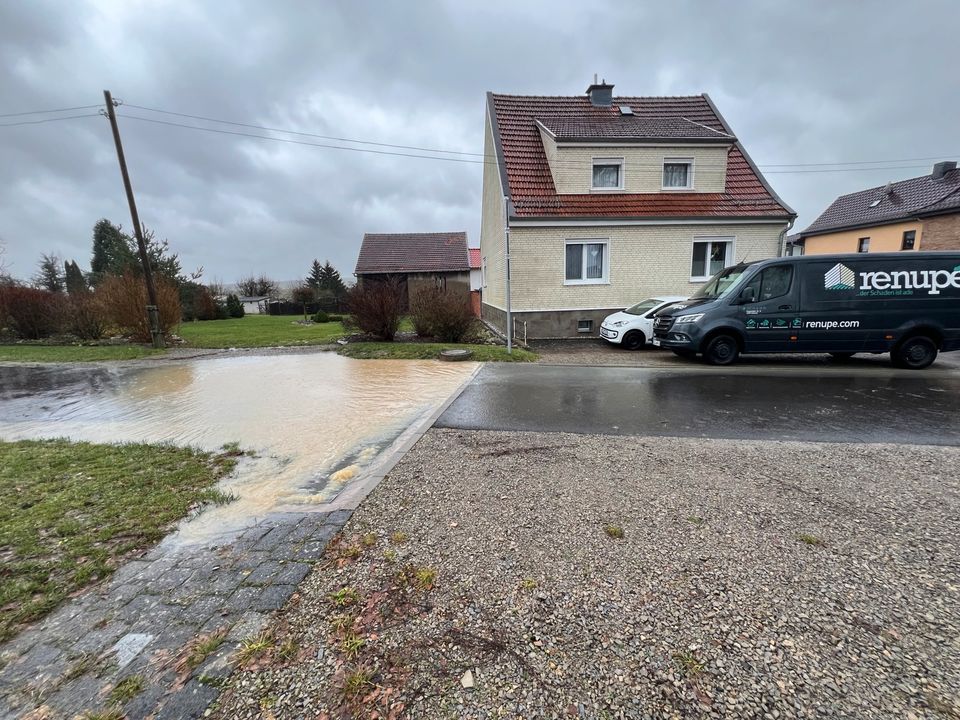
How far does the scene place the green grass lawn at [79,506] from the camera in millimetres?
2666

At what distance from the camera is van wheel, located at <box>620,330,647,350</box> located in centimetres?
1238

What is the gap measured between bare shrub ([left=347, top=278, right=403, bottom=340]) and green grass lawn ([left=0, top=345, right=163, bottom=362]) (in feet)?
21.2

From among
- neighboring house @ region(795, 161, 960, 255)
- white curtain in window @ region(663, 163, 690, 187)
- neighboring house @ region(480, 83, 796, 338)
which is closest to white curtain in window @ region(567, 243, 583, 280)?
neighboring house @ region(480, 83, 796, 338)

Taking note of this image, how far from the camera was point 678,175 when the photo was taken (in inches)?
609

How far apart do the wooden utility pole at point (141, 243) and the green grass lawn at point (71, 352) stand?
0.67 meters

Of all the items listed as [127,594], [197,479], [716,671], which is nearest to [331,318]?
[197,479]

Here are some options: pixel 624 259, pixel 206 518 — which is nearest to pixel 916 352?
pixel 624 259

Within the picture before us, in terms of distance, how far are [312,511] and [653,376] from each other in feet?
24.1

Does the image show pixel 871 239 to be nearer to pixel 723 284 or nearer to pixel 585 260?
pixel 585 260

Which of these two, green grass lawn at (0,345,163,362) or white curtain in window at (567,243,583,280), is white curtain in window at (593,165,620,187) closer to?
white curtain in window at (567,243,583,280)

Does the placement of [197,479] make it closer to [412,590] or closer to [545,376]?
[412,590]

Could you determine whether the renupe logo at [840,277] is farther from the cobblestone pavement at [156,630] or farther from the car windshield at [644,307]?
the cobblestone pavement at [156,630]

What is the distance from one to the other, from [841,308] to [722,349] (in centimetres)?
263

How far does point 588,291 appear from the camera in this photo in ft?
47.5
